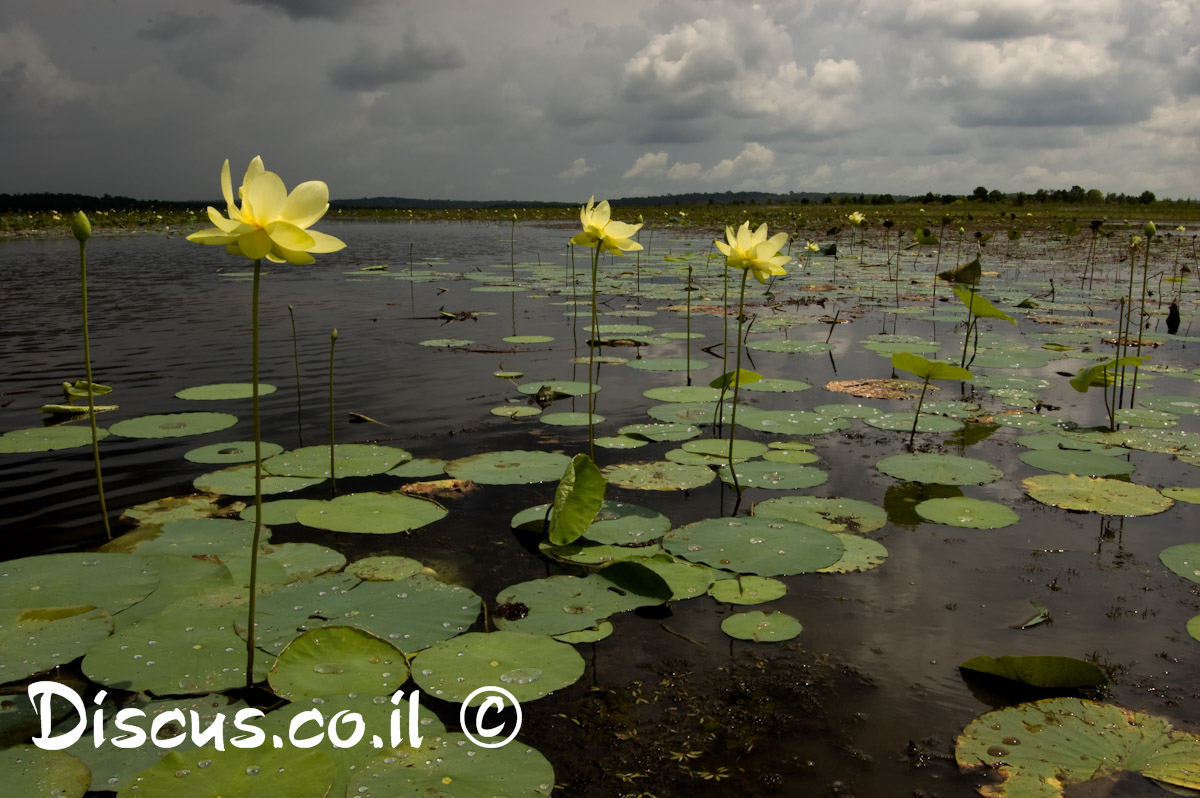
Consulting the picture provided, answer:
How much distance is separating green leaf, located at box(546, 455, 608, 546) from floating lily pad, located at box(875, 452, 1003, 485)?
4.97 ft

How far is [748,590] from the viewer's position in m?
2.27

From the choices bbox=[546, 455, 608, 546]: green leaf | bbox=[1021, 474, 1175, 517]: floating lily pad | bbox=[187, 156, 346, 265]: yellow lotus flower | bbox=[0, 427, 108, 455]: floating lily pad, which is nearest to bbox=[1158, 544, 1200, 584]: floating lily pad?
bbox=[1021, 474, 1175, 517]: floating lily pad

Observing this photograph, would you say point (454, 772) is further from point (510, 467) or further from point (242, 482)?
point (242, 482)

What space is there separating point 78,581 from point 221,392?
261 cm

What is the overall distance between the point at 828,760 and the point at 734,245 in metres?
2.02

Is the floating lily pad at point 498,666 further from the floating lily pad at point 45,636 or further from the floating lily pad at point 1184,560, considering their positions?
the floating lily pad at point 1184,560

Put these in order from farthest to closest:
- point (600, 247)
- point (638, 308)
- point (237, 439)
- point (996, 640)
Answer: point (638, 308)
point (237, 439)
point (600, 247)
point (996, 640)

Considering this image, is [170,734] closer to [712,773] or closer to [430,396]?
[712,773]

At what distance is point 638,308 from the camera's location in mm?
8578

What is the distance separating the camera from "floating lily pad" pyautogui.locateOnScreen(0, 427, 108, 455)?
3.48m

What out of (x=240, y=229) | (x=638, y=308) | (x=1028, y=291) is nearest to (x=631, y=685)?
(x=240, y=229)

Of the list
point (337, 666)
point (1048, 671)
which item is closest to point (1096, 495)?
point (1048, 671)

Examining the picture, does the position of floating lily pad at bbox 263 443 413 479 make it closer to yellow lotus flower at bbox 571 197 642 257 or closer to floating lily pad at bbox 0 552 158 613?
floating lily pad at bbox 0 552 158 613

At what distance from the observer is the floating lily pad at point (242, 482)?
2979mm
